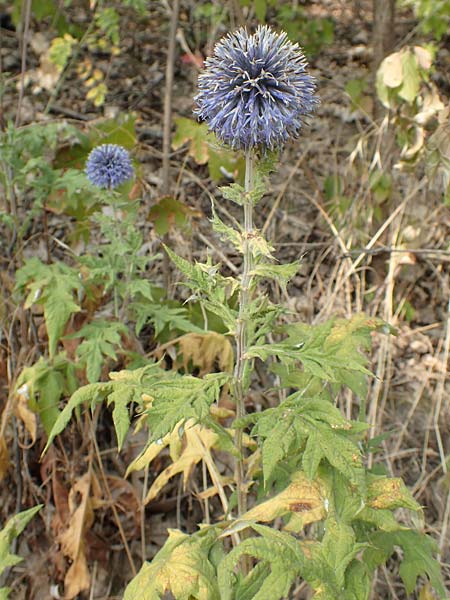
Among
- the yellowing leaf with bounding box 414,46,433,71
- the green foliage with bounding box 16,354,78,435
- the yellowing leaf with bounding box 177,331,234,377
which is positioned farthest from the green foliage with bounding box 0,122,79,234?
the yellowing leaf with bounding box 414,46,433,71

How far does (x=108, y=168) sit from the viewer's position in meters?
2.60

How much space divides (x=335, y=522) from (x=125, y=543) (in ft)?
4.10

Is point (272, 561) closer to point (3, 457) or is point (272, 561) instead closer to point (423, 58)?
point (3, 457)

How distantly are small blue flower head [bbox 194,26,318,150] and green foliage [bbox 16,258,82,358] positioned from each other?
3.12 feet

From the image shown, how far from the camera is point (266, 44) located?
65.6 inches

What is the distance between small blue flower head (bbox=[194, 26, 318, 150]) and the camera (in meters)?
1.62

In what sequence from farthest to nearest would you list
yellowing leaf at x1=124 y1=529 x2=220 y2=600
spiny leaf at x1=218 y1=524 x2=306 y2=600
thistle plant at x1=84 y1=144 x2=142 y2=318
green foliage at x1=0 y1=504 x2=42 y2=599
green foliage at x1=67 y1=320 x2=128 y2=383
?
thistle plant at x1=84 y1=144 x2=142 y2=318 → green foliage at x1=67 y1=320 x2=128 y2=383 → green foliage at x1=0 y1=504 x2=42 y2=599 → yellowing leaf at x1=124 y1=529 x2=220 y2=600 → spiny leaf at x1=218 y1=524 x2=306 y2=600

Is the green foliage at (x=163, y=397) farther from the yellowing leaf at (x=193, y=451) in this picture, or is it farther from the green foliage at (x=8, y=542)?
the green foliage at (x=8, y=542)

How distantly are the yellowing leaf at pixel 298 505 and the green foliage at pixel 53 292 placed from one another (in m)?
0.98

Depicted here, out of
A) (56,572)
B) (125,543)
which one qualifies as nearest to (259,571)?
(125,543)

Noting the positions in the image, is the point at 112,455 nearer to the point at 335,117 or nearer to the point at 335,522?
the point at 335,522

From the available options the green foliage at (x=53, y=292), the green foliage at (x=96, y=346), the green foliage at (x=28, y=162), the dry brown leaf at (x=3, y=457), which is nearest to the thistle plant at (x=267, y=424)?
the green foliage at (x=96, y=346)

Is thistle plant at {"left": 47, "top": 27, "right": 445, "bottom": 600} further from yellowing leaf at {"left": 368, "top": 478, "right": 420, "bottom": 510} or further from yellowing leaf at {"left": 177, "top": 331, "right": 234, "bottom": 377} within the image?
yellowing leaf at {"left": 177, "top": 331, "right": 234, "bottom": 377}

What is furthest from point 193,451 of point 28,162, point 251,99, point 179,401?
point 28,162
